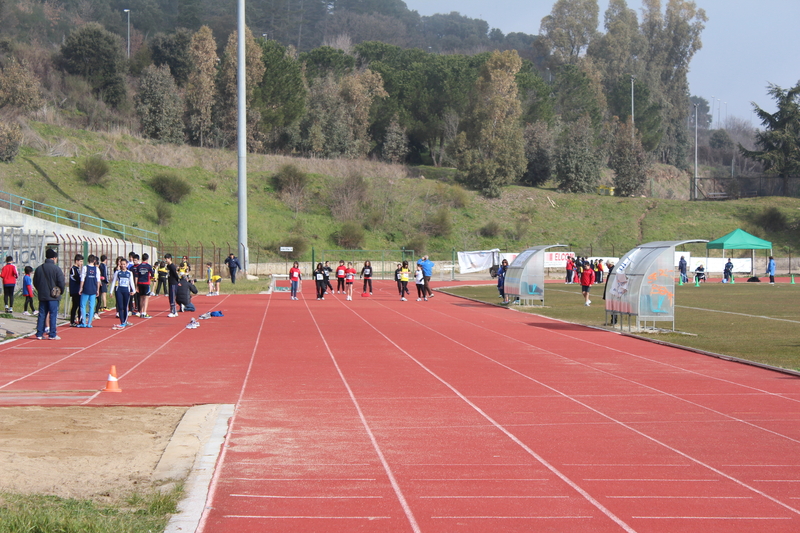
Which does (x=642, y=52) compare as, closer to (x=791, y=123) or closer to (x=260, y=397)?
(x=791, y=123)

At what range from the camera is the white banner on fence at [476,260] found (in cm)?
5562

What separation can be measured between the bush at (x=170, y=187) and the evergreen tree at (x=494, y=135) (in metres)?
27.1

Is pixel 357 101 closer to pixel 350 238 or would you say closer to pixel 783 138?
pixel 350 238

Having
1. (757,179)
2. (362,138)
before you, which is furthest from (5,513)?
(757,179)

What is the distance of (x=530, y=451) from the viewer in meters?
7.35

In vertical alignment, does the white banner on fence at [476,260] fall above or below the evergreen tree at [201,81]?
below

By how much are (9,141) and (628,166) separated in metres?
56.8

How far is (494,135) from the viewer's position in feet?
236

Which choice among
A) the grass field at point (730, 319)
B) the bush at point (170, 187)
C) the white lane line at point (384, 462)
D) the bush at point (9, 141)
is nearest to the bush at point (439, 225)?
the bush at point (170, 187)

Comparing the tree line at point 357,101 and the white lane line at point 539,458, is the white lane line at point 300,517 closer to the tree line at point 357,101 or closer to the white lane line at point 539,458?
the white lane line at point 539,458

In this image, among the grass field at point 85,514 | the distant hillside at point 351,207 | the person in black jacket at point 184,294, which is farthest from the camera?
the distant hillside at point 351,207

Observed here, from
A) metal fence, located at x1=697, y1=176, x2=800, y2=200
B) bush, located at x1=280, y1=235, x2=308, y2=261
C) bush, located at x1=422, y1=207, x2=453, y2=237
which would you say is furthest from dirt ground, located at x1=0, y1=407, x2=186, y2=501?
metal fence, located at x1=697, y1=176, x2=800, y2=200

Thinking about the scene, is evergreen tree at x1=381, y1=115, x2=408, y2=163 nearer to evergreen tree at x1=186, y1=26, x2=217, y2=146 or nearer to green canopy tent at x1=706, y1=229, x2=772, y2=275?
evergreen tree at x1=186, y1=26, x2=217, y2=146

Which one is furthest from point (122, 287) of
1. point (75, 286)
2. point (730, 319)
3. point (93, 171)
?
point (93, 171)
